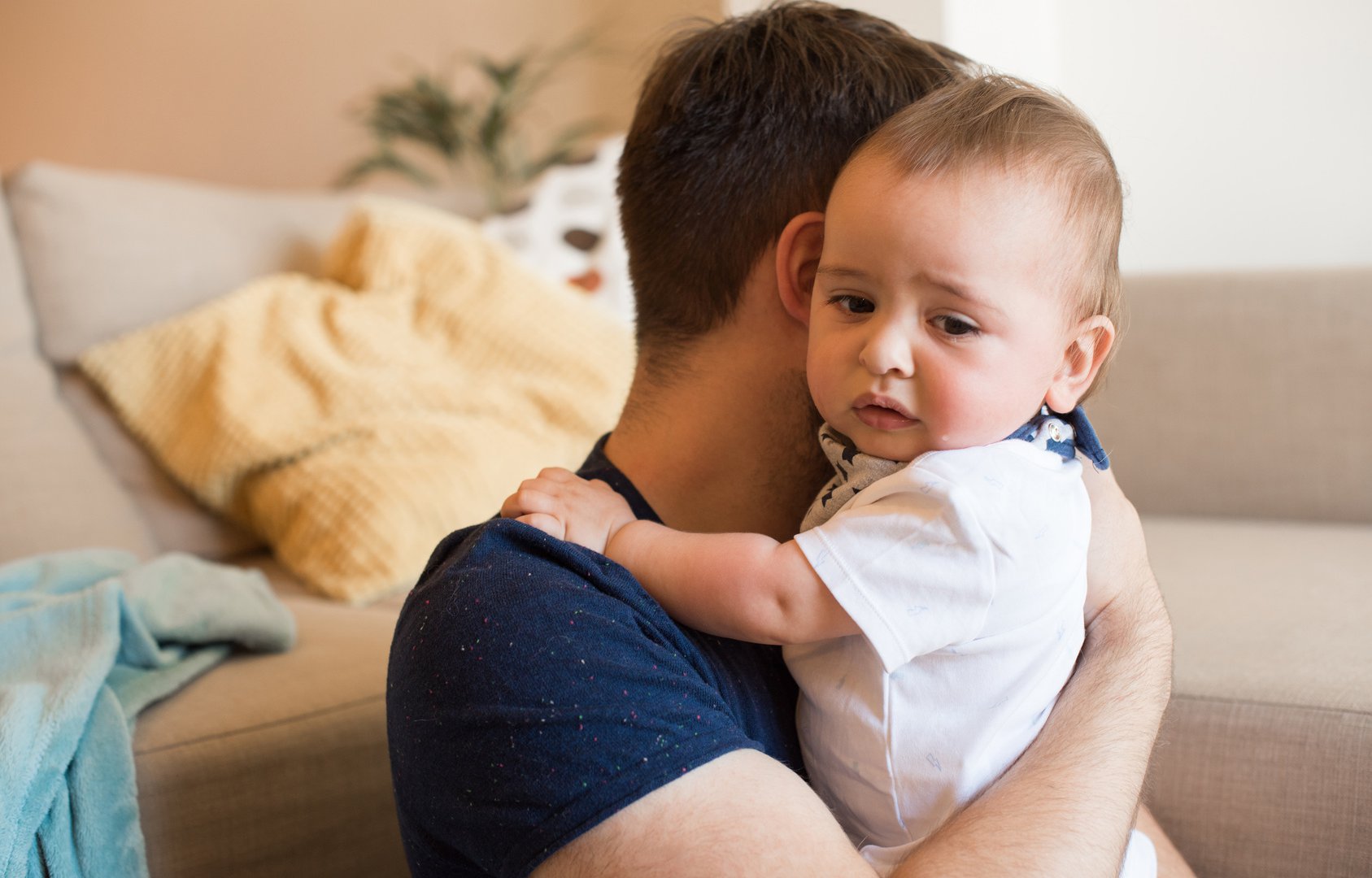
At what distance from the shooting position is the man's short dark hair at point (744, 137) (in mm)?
962

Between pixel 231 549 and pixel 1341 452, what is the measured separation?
1876 millimetres

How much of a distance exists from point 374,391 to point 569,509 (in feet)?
3.94

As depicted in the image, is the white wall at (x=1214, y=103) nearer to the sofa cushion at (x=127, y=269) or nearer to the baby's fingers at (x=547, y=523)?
the sofa cushion at (x=127, y=269)

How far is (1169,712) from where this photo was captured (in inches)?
49.3

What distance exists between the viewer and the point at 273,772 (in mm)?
1196

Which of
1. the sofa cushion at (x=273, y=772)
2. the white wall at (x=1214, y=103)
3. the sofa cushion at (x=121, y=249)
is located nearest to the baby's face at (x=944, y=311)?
the sofa cushion at (x=273, y=772)

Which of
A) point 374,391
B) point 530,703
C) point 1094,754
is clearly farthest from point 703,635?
point 374,391

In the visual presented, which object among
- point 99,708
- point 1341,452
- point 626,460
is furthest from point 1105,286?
point 1341,452

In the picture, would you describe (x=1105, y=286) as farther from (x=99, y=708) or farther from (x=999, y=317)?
(x=99, y=708)

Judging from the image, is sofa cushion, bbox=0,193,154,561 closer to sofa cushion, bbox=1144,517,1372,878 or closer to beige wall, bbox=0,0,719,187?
sofa cushion, bbox=1144,517,1372,878

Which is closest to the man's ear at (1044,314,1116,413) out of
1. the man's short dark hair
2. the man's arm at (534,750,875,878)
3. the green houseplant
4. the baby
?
the baby

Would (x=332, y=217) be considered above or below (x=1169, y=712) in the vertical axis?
above

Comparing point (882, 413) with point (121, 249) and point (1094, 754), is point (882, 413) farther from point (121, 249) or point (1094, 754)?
point (121, 249)

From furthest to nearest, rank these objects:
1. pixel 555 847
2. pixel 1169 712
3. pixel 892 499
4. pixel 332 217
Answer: pixel 332 217, pixel 1169 712, pixel 892 499, pixel 555 847
